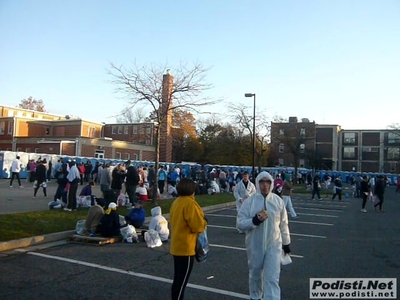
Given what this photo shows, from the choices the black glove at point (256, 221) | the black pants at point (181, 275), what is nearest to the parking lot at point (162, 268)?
the black pants at point (181, 275)

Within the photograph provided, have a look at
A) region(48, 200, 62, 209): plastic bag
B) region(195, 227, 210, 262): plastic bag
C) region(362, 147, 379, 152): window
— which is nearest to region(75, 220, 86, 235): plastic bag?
region(48, 200, 62, 209): plastic bag

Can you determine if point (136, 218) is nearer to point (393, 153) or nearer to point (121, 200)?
point (121, 200)

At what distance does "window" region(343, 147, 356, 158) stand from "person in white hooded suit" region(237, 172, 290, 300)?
89934mm

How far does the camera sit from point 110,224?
9664 mm

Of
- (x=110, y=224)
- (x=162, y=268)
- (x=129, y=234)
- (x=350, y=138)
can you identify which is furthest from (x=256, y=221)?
(x=350, y=138)

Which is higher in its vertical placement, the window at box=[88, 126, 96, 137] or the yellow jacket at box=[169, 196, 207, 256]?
the window at box=[88, 126, 96, 137]

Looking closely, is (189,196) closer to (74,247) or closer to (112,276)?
(112,276)

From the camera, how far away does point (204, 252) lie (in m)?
5.12

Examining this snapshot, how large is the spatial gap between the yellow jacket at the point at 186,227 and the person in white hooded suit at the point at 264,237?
0.54m

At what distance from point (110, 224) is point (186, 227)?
5.26m

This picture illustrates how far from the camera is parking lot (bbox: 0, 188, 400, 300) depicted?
5793 mm

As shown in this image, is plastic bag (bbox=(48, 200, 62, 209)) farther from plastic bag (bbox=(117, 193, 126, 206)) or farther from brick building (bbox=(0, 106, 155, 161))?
brick building (bbox=(0, 106, 155, 161))

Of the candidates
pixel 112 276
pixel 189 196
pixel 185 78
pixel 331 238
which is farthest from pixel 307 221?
pixel 189 196

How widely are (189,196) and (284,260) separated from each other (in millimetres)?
1413
